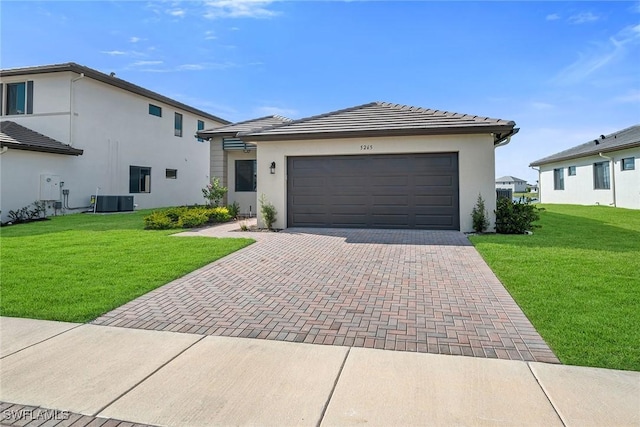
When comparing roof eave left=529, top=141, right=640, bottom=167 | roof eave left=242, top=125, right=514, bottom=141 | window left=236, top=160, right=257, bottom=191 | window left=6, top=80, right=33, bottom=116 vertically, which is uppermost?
window left=6, top=80, right=33, bottom=116

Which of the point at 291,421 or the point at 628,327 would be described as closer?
the point at 291,421

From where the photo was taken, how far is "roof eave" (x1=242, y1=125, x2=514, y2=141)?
10.7 metres

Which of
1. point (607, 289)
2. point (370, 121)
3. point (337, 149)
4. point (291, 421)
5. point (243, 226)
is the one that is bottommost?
point (291, 421)

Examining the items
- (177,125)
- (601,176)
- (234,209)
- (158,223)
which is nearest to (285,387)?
(158,223)

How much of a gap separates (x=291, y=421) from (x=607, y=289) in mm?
5121

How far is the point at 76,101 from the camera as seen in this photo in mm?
17781

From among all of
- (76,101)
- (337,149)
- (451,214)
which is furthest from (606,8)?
(76,101)

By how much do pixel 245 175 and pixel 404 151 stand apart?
350 inches

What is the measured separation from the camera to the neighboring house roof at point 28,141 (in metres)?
14.9

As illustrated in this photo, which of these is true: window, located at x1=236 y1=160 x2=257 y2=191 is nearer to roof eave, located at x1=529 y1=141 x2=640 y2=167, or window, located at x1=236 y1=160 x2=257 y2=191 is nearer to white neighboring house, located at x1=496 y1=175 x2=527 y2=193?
roof eave, located at x1=529 y1=141 x2=640 y2=167

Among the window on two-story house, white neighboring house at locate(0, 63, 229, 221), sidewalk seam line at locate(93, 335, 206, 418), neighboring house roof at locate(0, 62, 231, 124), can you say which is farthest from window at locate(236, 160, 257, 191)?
sidewalk seam line at locate(93, 335, 206, 418)

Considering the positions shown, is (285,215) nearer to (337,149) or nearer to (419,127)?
(337,149)

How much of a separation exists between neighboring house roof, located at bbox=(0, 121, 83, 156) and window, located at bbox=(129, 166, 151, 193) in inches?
147

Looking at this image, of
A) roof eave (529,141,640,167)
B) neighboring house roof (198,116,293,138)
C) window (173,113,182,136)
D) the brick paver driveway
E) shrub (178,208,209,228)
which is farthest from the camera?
window (173,113,182,136)
